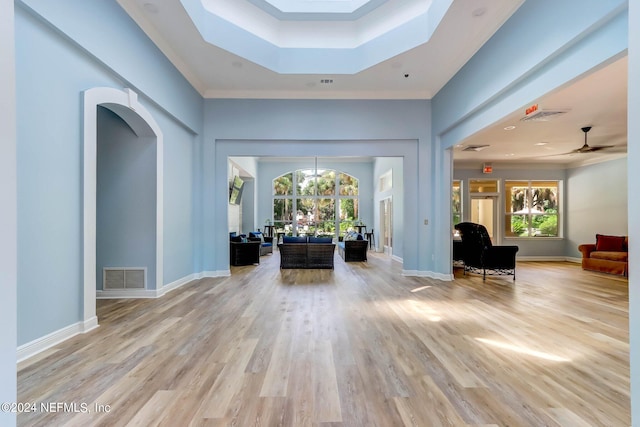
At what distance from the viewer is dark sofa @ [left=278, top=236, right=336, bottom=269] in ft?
25.0

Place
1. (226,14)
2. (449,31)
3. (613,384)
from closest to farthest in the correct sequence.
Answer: (613,384), (449,31), (226,14)

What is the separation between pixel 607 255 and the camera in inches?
291

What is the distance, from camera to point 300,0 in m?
5.10

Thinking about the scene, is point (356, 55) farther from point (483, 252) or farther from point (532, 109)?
point (483, 252)

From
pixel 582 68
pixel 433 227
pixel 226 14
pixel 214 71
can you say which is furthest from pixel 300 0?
pixel 433 227

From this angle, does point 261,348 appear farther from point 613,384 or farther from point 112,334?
point 613,384

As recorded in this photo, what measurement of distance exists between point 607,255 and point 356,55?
Result: 23.9 ft

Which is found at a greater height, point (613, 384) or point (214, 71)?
point (214, 71)

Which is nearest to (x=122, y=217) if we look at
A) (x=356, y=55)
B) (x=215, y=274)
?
(x=215, y=274)

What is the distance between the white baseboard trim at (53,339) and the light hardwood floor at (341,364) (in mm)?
84

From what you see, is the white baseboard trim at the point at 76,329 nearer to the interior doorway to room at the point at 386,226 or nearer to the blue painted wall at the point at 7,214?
the blue painted wall at the point at 7,214

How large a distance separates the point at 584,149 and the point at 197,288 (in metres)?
7.31

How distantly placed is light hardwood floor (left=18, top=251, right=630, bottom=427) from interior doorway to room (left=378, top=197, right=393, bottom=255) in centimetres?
618

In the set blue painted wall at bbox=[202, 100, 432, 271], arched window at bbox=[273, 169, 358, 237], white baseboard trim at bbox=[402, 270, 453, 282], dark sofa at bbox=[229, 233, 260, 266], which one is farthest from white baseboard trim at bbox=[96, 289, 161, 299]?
arched window at bbox=[273, 169, 358, 237]
